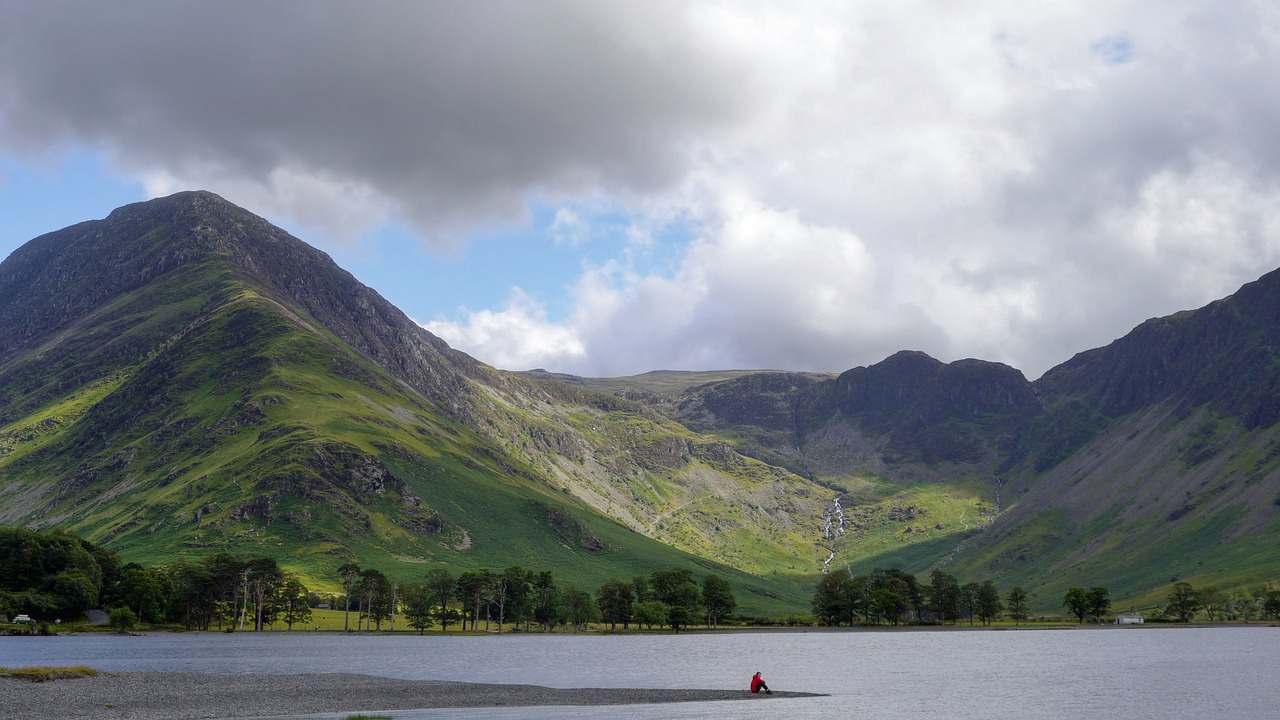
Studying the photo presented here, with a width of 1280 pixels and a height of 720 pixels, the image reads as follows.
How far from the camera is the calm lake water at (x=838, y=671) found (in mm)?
96000

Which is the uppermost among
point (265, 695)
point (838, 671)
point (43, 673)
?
point (43, 673)

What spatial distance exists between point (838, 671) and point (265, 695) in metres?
82.9

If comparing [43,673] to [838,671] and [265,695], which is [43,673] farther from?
[838,671]

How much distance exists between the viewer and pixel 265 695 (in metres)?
97.6

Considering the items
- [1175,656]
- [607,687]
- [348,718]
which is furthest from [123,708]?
[1175,656]

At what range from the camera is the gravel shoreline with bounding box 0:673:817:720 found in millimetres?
82812

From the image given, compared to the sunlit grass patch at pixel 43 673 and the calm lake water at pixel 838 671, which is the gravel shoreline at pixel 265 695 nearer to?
the sunlit grass patch at pixel 43 673

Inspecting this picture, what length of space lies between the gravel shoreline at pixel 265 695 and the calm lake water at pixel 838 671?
276 inches

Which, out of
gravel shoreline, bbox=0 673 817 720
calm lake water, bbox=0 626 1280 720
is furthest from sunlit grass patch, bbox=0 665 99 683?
calm lake water, bbox=0 626 1280 720

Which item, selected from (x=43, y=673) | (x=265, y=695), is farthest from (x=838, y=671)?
(x=43, y=673)

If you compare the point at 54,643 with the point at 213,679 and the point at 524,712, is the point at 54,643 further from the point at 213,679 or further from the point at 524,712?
the point at 524,712

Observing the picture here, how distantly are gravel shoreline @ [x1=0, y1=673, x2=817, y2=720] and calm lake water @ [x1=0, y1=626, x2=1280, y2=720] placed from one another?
7.02m

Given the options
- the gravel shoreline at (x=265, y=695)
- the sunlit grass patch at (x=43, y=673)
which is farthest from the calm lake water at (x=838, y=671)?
the sunlit grass patch at (x=43, y=673)

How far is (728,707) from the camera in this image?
320 feet
